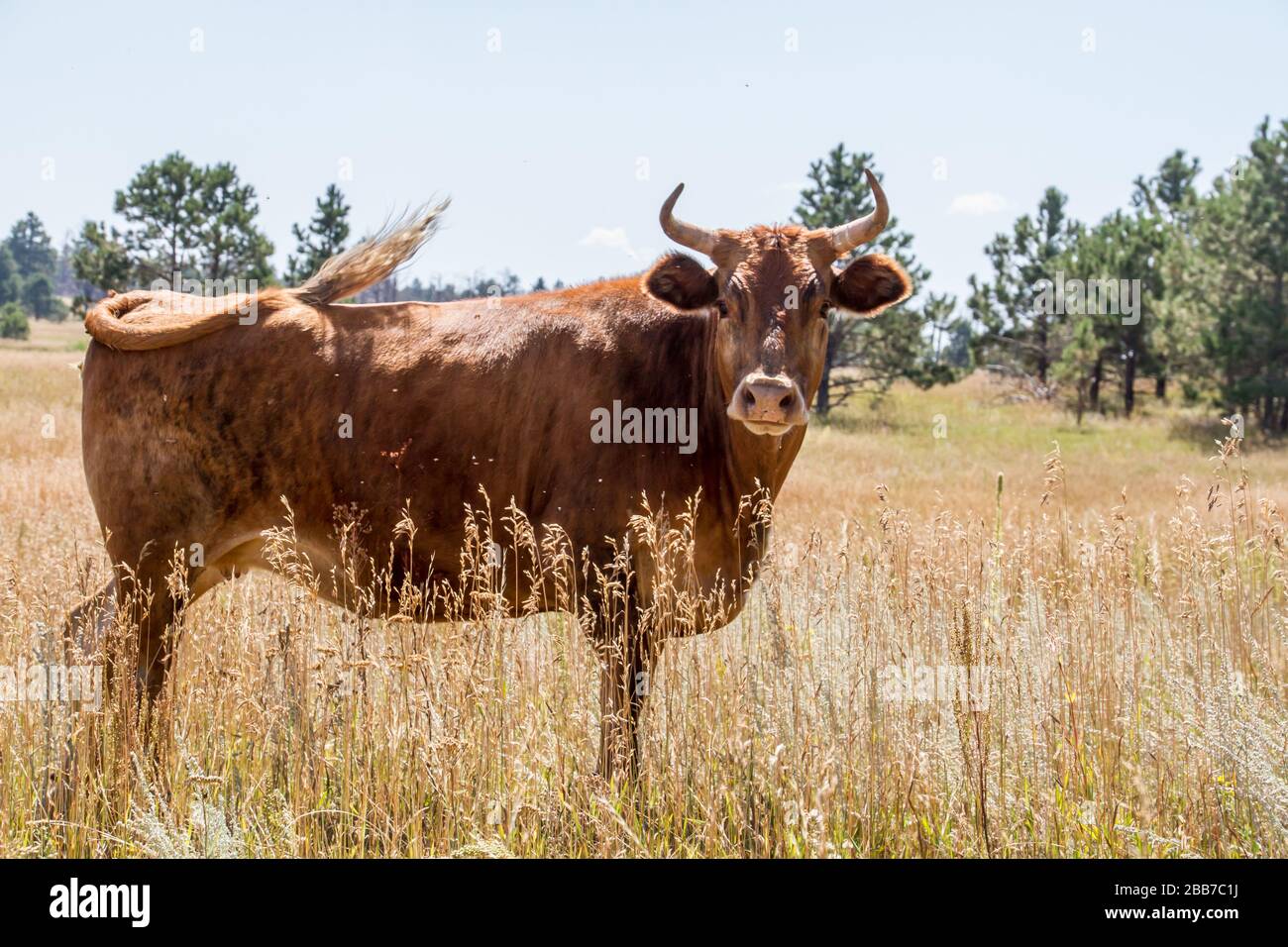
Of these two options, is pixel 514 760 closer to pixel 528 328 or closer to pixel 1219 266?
pixel 528 328

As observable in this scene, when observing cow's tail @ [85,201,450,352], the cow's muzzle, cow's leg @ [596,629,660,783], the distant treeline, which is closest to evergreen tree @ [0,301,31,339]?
the distant treeline

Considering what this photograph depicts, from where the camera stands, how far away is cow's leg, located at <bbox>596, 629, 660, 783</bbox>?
13.0 ft

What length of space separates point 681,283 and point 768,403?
44.0 inches

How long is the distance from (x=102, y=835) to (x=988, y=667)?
334cm

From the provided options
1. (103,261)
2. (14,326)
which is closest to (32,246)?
(14,326)

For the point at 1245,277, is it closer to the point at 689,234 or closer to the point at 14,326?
the point at 689,234

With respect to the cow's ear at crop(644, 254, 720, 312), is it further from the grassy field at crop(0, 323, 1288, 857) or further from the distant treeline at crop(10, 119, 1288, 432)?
the distant treeline at crop(10, 119, 1288, 432)

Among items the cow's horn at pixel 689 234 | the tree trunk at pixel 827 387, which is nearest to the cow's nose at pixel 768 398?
the cow's horn at pixel 689 234

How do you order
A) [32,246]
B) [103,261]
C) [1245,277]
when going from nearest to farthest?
[1245,277] < [103,261] < [32,246]

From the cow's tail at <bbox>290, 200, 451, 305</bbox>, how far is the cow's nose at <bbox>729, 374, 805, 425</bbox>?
222cm

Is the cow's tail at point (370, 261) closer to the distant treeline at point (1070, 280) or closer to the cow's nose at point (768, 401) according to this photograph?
the cow's nose at point (768, 401)

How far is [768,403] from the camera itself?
409 cm

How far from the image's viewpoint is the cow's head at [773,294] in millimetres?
4211

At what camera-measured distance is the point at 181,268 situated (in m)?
35.1
